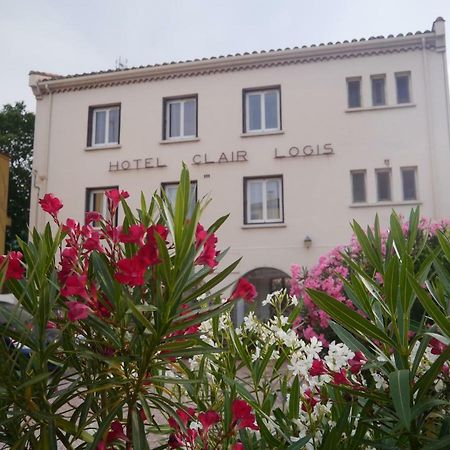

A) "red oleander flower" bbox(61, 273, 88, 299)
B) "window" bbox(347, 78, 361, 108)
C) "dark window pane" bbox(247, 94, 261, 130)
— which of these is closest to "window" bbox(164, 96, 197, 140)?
"dark window pane" bbox(247, 94, 261, 130)

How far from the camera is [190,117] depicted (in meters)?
15.1

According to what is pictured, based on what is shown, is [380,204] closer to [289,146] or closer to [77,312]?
[289,146]

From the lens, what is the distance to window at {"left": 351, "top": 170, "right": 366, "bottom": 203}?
44.0 ft

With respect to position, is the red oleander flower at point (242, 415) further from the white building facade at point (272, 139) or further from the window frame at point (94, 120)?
the window frame at point (94, 120)

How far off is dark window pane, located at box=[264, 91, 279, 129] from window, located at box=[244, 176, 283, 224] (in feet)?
5.21

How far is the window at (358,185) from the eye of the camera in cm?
1340

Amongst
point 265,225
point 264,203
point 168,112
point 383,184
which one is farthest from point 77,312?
point 168,112

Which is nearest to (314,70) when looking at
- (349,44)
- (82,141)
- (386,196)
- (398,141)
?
(349,44)

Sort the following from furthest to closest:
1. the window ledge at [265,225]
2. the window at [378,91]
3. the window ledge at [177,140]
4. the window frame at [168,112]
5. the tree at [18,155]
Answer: the tree at [18,155] → the window frame at [168,112] → the window ledge at [177,140] → the window at [378,91] → the window ledge at [265,225]

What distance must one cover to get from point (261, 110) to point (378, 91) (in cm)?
317

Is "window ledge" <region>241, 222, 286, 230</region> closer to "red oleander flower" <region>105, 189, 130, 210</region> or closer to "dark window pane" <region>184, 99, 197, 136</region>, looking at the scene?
"dark window pane" <region>184, 99, 197, 136</region>

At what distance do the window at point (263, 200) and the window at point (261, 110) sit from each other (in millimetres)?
Result: 1506

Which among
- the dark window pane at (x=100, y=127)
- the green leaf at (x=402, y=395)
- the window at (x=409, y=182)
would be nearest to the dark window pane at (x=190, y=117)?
the dark window pane at (x=100, y=127)

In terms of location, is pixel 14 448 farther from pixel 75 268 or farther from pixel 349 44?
pixel 349 44
